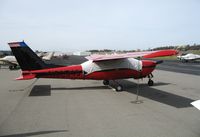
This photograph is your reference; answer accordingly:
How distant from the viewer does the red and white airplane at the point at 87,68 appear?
12.0 metres

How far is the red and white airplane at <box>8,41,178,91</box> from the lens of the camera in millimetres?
12000

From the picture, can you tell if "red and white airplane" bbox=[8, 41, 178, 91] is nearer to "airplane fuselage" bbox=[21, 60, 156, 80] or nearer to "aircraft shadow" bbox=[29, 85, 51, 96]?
"airplane fuselage" bbox=[21, 60, 156, 80]

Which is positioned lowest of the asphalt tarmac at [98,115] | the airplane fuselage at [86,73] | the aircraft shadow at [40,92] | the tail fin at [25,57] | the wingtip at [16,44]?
the aircraft shadow at [40,92]

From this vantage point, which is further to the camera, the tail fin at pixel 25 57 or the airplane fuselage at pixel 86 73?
the airplane fuselage at pixel 86 73

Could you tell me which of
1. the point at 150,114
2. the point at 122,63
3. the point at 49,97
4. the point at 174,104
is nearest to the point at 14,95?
the point at 49,97

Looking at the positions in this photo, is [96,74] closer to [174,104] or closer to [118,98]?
[118,98]

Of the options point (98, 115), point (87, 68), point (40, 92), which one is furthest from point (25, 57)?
point (98, 115)

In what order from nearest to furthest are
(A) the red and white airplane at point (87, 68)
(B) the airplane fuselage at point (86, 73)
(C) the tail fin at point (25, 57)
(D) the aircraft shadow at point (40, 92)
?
(D) the aircraft shadow at point (40, 92), (C) the tail fin at point (25, 57), (A) the red and white airplane at point (87, 68), (B) the airplane fuselage at point (86, 73)

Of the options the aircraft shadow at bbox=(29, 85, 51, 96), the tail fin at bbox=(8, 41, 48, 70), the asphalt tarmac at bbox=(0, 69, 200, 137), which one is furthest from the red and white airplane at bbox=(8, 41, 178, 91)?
the asphalt tarmac at bbox=(0, 69, 200, 137)

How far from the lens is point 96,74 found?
13.0 metres

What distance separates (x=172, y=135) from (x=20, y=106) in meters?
6.13

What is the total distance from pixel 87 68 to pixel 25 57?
11.7 feet

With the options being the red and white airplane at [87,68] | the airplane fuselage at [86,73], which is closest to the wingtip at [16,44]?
the red and white airplane at [87,68]

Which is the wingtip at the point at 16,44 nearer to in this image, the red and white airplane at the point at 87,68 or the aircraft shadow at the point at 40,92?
the red and white airplane at the point at 87,68
